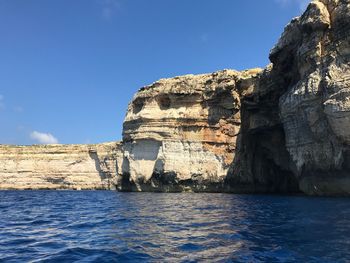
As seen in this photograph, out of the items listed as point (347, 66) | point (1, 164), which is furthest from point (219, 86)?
point (1, 164)

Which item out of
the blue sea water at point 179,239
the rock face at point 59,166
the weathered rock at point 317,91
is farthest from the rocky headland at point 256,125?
the rock face at point 59,166

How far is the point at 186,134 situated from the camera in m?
45.7

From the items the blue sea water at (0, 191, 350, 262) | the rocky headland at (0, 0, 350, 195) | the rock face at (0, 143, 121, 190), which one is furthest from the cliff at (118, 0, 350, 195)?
the rock face at (0, 143, 121, 190)

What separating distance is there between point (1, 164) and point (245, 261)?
263 feet

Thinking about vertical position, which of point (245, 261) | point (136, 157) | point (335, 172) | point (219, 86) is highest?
point (219, 86)

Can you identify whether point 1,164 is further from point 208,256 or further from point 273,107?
point 208,256

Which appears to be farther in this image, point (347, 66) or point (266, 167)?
point (266, 167)

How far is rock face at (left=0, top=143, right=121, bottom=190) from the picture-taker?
265 ft

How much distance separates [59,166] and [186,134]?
44473mm

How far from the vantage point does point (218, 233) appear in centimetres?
1327

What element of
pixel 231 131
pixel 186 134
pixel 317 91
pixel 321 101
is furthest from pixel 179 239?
pixel 186 134

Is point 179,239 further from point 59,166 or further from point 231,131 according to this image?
point 59,166

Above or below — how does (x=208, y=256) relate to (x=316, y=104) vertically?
below

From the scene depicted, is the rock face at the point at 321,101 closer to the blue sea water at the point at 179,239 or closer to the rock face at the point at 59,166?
the blue sea water at the point at 179,239
